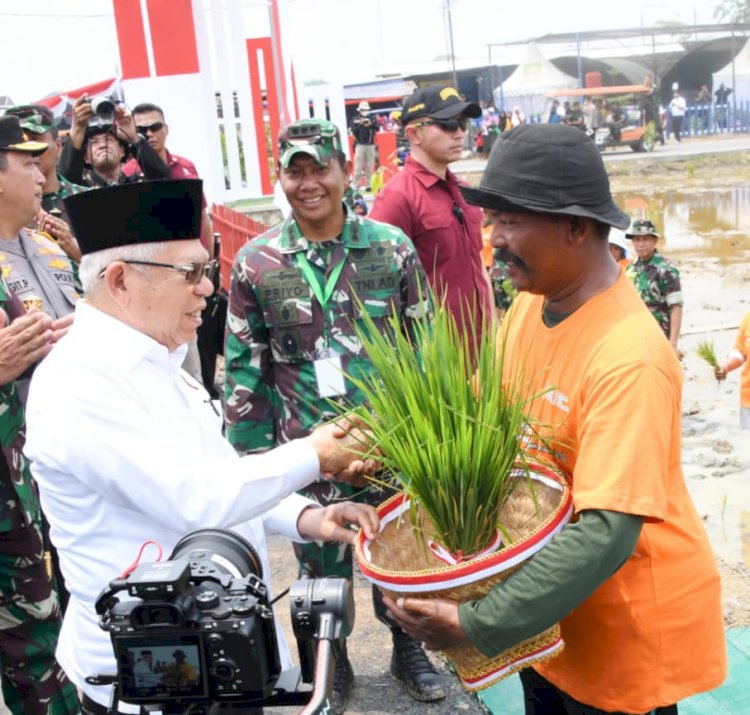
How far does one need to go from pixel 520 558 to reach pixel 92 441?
2.90 feet

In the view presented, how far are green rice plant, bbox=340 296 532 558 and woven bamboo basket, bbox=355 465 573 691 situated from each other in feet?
0.19

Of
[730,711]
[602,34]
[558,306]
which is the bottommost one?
[730,711]

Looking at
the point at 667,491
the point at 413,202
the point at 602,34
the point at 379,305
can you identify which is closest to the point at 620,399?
the point at 667,491

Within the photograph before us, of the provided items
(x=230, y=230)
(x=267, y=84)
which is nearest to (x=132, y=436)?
(x=230, y=230)

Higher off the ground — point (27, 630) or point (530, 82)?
point (530, 82)

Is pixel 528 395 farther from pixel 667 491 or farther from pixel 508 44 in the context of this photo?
pixel 508 44

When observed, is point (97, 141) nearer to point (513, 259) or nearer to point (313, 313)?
point (313, 313)

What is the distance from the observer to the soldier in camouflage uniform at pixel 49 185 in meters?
4.51

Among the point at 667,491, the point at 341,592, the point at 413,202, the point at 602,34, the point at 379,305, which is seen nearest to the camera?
the point at 341,592

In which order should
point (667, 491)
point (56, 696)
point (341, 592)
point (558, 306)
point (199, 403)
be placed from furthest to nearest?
point (56, 696) < point (199, 403) < point (558, 306) < point (667, 491) < point (341, 592)

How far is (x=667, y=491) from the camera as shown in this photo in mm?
1878

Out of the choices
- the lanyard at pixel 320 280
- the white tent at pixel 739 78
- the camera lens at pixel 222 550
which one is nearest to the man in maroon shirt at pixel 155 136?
the lanyard at pixel 320 280

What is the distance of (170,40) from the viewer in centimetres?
902

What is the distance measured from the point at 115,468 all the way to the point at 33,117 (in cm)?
339
